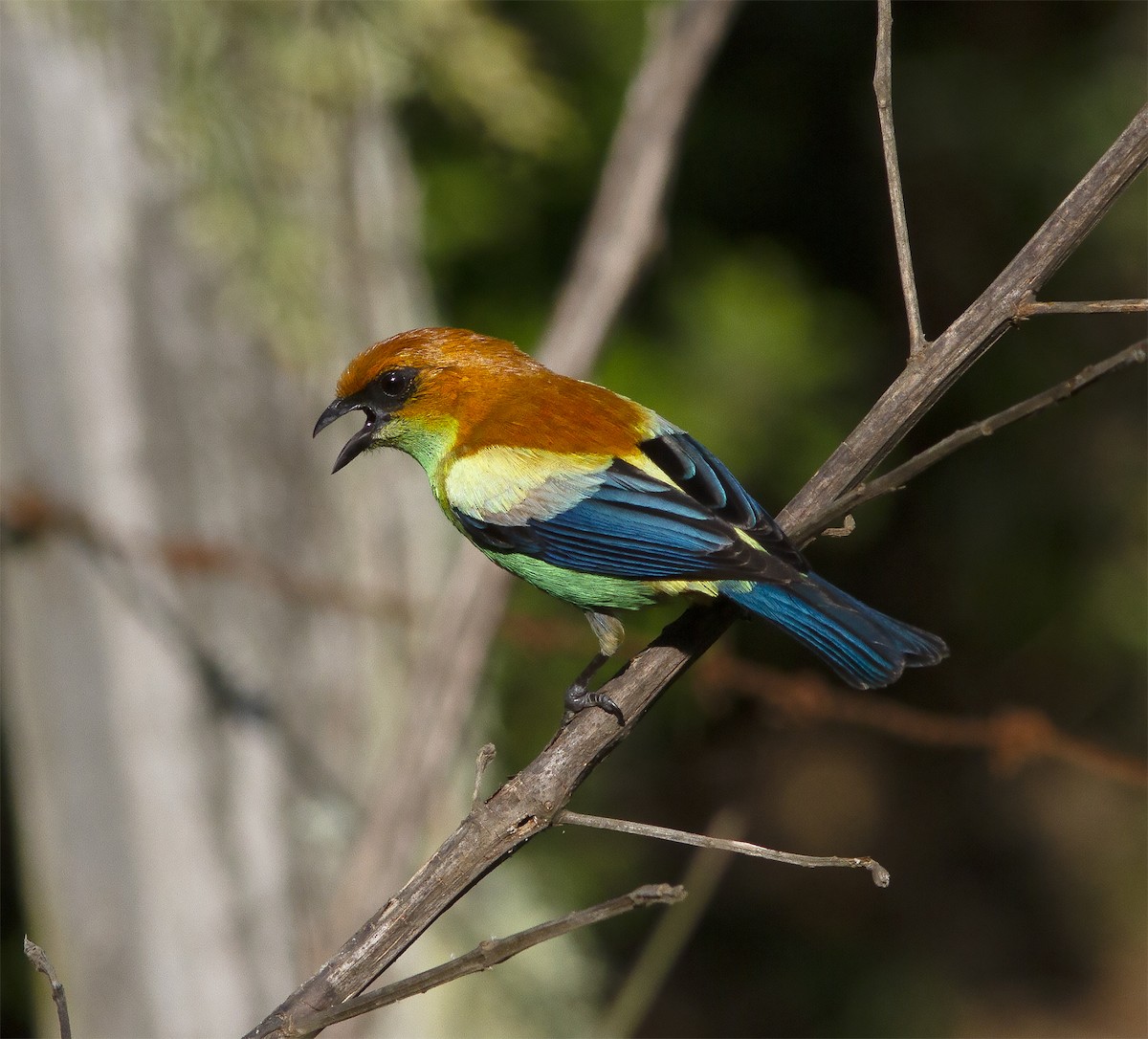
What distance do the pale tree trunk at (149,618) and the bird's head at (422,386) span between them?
1.21 meters

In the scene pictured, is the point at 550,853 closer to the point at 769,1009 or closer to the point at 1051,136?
the point at 769,1009

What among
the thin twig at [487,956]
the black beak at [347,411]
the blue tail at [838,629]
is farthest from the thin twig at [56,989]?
the black beak at [347,411]

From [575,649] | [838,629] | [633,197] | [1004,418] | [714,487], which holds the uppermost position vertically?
[633,197]

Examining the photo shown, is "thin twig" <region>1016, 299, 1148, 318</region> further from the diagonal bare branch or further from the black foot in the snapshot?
the diagonal bare branch

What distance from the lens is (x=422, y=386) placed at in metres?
3.34

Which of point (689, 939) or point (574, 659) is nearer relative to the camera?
point (574, 659)

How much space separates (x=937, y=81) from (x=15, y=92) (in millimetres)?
5296

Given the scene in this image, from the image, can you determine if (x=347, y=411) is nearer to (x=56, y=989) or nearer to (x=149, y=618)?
(x=149, y=618)

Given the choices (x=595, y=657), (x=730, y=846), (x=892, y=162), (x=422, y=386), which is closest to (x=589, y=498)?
(x=595, y=657)

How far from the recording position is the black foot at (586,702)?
7.63 feet

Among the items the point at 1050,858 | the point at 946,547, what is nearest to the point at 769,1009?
the point at 1050,858

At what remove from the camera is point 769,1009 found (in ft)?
28.5

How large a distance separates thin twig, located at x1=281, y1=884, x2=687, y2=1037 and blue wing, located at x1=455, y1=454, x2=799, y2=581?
1.07 m

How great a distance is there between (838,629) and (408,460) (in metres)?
2.27
